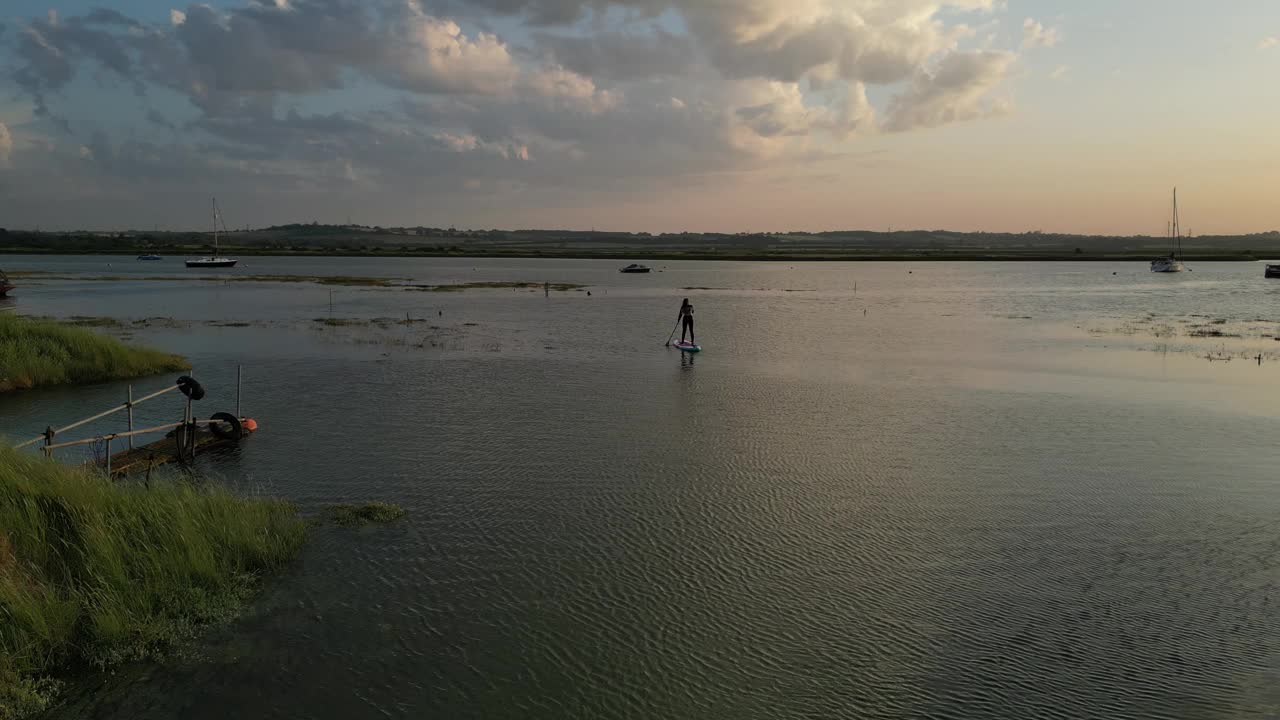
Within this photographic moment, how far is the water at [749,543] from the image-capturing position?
29.0ft

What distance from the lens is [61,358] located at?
26359mm

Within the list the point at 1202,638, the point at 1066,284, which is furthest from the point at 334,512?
the point at 1066,284

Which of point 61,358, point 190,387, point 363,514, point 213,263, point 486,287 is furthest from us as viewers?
point 213,263

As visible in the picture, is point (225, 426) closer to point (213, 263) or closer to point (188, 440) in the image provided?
point (188, 440)

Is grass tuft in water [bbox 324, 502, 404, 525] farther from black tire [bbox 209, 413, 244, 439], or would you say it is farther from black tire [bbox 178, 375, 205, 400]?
black tire [bbox 178, 375, 205, 400]

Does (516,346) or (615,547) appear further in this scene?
(516,346)

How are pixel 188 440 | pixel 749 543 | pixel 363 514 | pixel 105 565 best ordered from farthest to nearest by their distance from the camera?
1. pixel 188 440
2. pixel 363 514
3. pixel 749 543
4. pixel 105 565

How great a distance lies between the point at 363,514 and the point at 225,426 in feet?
22.8

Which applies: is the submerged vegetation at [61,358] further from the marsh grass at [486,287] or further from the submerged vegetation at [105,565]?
the marsh grass at [486,287]

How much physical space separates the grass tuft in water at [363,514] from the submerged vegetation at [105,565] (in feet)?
3.98

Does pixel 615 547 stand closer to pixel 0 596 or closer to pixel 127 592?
pixel 127 592

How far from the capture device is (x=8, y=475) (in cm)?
1064

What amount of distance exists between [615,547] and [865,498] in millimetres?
5249

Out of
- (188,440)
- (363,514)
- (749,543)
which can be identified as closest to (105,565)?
(363,514)
